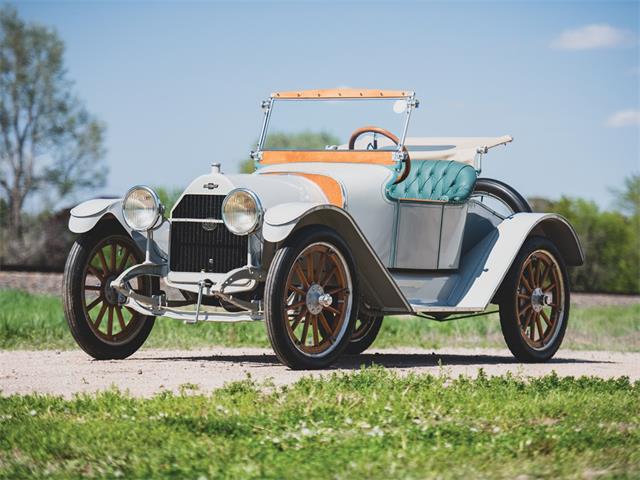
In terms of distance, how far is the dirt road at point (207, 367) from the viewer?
23.5 feet

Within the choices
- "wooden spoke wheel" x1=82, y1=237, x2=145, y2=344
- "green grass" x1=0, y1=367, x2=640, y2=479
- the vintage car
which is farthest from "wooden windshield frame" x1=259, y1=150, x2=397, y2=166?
"green grass" x1=0, y1=367, x2=640, y2=479

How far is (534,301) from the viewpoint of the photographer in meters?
9.66

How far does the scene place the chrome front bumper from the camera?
779cm

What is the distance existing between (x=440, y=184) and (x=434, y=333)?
4.06m

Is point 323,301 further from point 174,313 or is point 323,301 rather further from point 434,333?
point 434,333

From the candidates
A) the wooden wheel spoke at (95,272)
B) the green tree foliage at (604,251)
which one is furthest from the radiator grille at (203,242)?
the green tree foliage at (604,251)

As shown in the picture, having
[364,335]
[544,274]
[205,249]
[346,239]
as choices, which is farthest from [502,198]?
[205,249]

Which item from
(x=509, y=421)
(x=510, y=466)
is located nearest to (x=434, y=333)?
(x=509, y=421)

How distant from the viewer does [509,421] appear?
571 cm

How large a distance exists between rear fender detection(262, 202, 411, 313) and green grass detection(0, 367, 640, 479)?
47.6 inches

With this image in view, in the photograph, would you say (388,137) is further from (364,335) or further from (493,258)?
(364,335)

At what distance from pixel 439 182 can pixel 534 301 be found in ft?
4.19

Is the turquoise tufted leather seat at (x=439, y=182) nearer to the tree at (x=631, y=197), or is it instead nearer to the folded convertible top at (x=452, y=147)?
the folded convertible top at (x=452, y=147)

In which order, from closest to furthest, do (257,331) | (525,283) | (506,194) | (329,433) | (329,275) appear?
(329,433), (329,275), (525,283), (506,194), (257,331)
